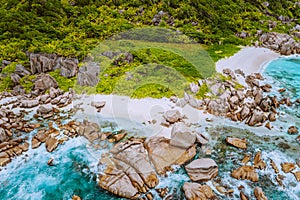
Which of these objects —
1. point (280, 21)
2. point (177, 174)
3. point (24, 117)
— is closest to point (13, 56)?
point (24, 117)

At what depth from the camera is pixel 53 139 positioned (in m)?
14.6

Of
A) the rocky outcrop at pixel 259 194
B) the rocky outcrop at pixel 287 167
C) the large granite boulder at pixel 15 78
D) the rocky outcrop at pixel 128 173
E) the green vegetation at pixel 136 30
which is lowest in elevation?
the rocky outcrop at pixel 259 194

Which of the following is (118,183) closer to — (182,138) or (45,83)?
(182,138)

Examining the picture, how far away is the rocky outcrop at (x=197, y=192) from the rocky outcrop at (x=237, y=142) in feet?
13.3

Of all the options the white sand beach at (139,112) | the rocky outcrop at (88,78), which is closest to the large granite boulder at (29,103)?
the white sand beach at (139,112)

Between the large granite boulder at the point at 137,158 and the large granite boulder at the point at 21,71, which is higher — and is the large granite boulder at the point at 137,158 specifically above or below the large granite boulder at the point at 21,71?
below

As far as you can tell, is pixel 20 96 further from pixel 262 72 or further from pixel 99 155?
pixel 262 72

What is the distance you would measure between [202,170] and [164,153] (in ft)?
6.99

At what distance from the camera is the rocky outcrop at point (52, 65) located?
2178 cm

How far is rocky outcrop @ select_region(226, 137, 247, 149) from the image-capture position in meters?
14.3

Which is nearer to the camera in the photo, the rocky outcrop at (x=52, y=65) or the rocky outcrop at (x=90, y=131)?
the rocky outcrop at (x=90, y=131)

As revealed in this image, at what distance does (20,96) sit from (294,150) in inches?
768

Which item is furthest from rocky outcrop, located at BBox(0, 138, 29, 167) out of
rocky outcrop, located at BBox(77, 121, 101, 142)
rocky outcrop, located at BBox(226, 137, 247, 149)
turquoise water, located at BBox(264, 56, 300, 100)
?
turquoise water, located at BBox(264, 56, 300, 100)

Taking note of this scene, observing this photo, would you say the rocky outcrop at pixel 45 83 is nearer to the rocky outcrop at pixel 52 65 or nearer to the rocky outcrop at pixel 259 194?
the rocky outcrop at pixel 52 65
